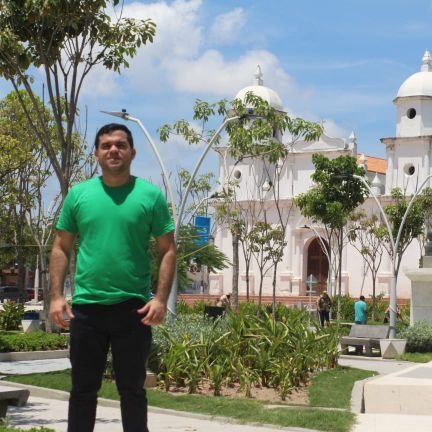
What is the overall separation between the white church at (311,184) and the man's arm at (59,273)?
5164 cm

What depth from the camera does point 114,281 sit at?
510cm

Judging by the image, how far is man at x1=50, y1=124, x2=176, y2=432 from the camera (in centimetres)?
511

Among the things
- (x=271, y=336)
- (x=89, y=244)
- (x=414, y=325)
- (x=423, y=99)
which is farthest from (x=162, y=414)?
(x=423, y=99)

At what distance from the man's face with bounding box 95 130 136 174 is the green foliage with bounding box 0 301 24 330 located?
23.8 metres

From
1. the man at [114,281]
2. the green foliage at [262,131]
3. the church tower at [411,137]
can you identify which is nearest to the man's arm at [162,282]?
the man at [114,281]

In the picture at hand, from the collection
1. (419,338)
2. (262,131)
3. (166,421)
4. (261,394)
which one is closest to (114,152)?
(166,421)

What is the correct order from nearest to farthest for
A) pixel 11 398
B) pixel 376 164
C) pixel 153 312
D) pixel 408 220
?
1. pixel 153 312
2. pixel 11 398
3. pixel 408 220
4. pixel 376 164

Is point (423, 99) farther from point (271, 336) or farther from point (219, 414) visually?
point (219, 414)

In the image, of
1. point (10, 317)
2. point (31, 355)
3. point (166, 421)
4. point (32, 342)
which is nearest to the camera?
point (166, 421)

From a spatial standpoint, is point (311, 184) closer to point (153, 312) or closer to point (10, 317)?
point (10, 317)

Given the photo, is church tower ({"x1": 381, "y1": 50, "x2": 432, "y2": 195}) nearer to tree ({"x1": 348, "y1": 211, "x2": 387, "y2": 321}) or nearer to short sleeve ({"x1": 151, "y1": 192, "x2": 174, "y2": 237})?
tree ({"x1": 348, "y1": 211, "x2": 387, "y2": 321})

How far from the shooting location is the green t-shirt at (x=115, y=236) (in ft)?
16.8

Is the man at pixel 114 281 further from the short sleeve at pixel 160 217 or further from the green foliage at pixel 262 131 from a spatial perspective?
the green foliage at pixel 262 131

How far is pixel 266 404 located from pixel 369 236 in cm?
4647
